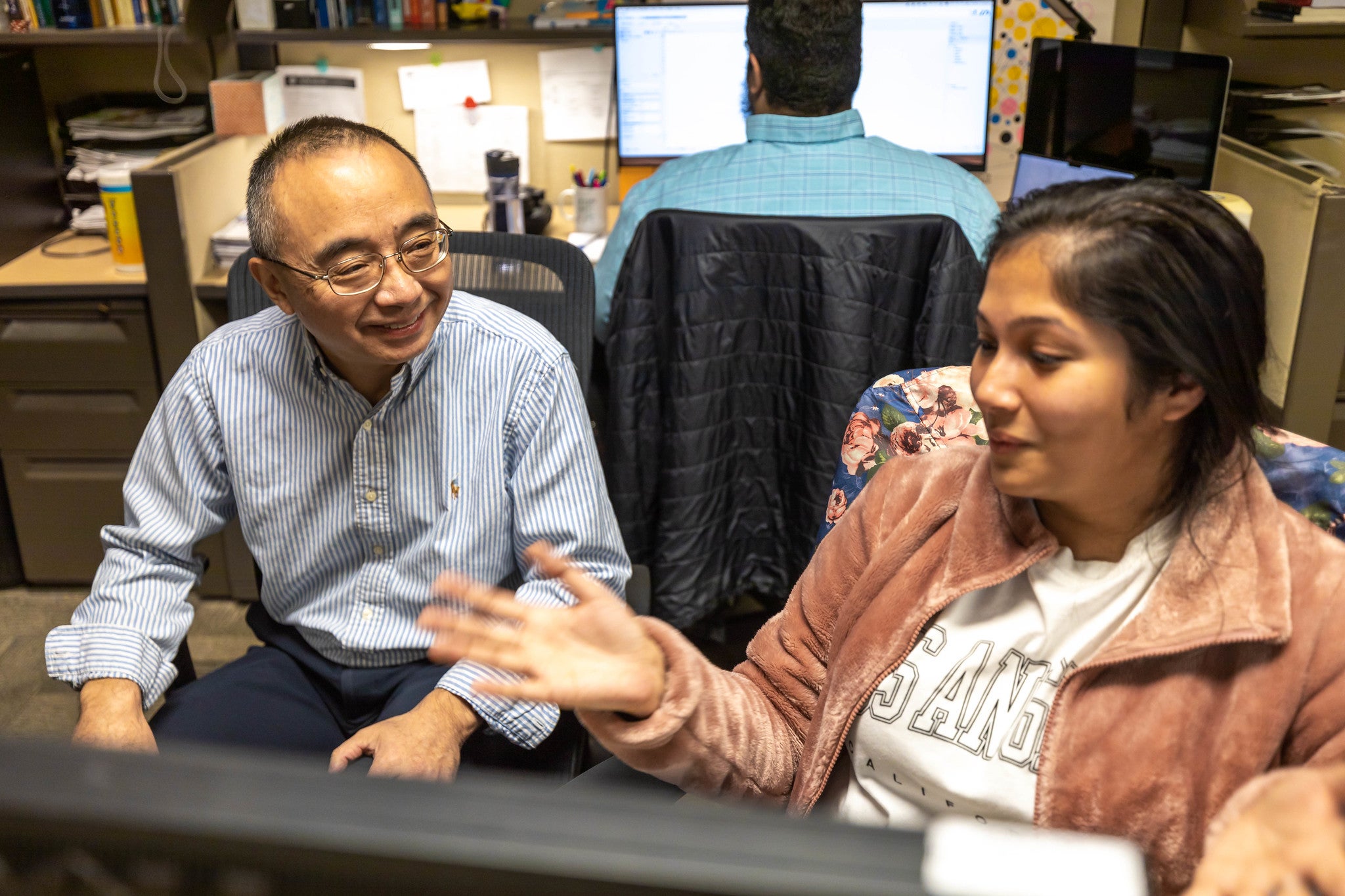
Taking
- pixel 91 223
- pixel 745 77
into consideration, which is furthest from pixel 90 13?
pixel 745 77

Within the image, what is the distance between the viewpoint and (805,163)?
1.92 metres

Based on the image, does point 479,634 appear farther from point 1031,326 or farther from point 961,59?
point 961,59

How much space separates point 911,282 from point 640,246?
16.8 inches

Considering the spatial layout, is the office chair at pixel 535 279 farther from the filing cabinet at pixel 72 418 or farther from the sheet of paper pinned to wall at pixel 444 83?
the sheet of paper pinned to wall at pixel 444 83

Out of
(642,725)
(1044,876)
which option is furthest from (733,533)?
(1044,876)

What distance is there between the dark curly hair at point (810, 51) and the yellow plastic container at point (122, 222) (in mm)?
1313

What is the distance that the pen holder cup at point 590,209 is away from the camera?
255cm

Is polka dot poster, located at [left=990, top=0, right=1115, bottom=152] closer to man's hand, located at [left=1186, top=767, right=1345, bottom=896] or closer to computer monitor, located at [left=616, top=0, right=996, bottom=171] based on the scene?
computer monitor, located at [left=616, top=0, right=996, bottom=171]

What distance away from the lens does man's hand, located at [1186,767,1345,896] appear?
375mm

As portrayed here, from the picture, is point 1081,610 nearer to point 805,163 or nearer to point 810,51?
point 805,163

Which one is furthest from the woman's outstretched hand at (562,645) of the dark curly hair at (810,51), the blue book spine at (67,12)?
the blue book spine at (67,12)

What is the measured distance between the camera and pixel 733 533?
6.59 feet

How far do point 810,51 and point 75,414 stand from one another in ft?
5.55

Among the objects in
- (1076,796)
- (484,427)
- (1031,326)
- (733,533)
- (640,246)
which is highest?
(1031,326)
